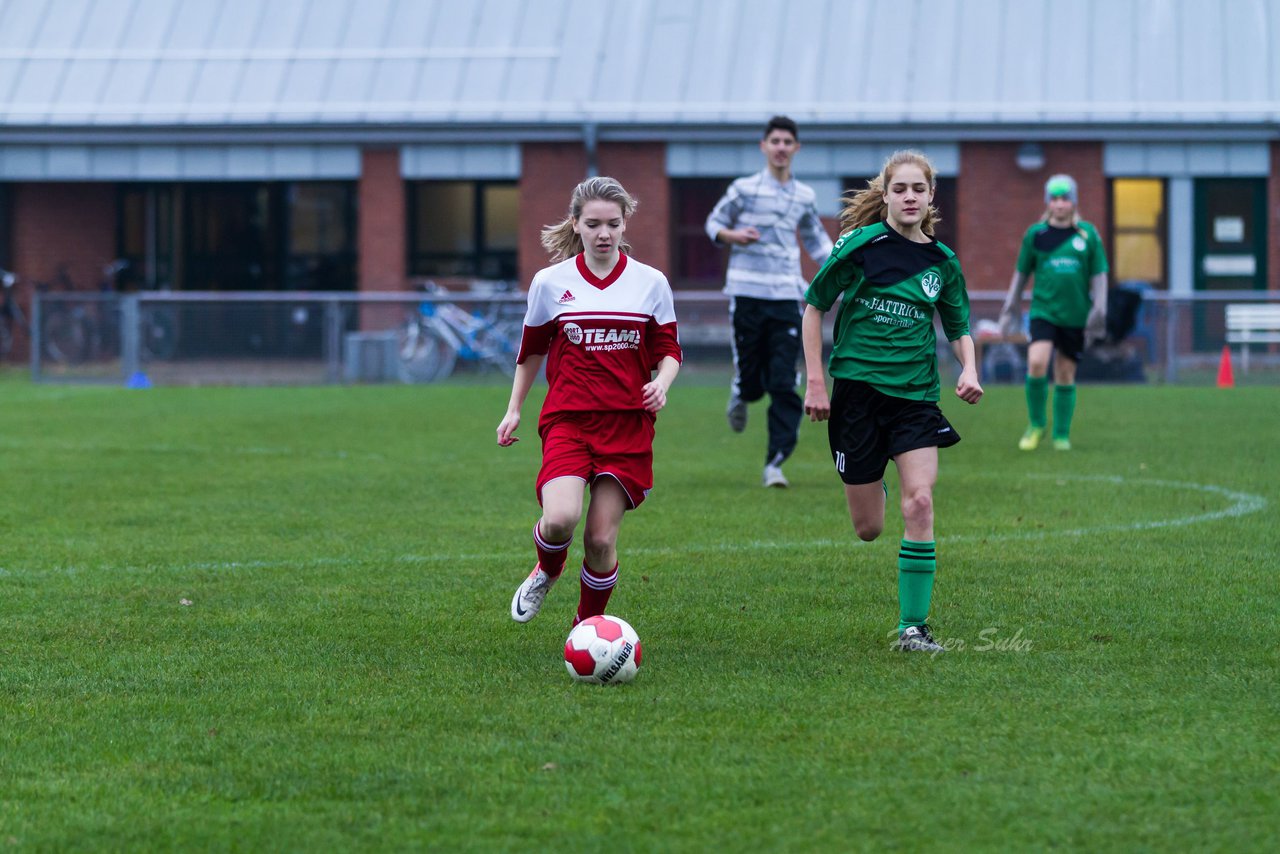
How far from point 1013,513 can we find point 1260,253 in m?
19.2

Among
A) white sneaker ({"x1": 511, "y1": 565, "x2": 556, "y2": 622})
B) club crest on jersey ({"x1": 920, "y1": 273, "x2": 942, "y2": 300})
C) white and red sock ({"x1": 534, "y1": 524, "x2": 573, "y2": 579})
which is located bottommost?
white sneaker ({"x1": 511, "y1": 565, "x2": 556, "y2": 622})

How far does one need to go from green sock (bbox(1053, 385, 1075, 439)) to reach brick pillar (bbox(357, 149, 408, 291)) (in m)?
16.2

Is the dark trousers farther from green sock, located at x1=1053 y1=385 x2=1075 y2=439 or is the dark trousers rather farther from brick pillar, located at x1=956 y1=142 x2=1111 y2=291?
brick pillar, located at x1=956 y1=142 x2=1111 y2=291

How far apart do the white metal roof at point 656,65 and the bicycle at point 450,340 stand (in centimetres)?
519

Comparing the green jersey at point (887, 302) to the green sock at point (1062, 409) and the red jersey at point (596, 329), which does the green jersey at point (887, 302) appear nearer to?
the red jersey at point (596, 329)

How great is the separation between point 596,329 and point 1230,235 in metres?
23.3

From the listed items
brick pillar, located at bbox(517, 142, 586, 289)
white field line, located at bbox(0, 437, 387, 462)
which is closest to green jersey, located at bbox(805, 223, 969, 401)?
white field line, located at bbox(0, 437, 387, 462)

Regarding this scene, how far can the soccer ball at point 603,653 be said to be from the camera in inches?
218

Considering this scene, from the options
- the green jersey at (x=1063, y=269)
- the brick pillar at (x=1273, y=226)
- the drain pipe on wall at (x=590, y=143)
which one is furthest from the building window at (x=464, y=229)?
the green jersey at (x=1063, y=269)

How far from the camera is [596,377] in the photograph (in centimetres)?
616

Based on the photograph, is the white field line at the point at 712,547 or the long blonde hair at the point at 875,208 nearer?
the long blonde hair at the point at 875,208

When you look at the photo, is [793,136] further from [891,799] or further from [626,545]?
[891,799]

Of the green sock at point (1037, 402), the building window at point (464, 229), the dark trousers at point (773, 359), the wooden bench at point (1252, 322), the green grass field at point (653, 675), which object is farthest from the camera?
the building window at point (464, 229)

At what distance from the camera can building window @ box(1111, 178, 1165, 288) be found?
27688mm
